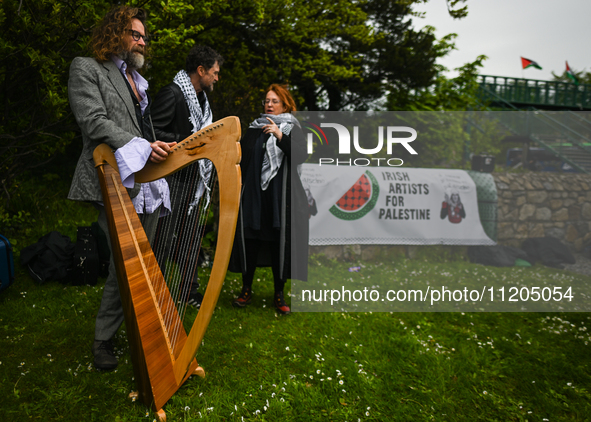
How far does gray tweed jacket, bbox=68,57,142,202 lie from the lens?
80.5 inches

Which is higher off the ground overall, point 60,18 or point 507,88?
point 507,88

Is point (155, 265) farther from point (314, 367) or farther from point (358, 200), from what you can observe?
point (358, 200)

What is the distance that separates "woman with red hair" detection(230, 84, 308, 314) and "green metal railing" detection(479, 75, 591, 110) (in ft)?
50.2

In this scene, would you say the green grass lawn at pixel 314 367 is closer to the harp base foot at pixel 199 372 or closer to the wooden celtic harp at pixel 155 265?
the harp base foot at pixel 199 372

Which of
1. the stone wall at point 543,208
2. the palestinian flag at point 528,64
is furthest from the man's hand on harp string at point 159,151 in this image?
the palestinian flag at point 528,64

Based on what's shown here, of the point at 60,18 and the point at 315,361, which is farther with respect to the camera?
the point at 60,18

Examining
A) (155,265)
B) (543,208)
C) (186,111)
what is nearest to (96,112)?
(155,265)

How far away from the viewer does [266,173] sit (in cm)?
350

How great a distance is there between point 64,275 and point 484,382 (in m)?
3.54

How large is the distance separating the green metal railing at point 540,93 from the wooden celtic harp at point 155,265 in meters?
17.0

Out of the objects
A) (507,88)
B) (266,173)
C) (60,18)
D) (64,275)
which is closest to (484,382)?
(266,173)

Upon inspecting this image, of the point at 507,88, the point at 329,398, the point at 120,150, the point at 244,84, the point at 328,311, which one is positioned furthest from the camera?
the point at 507,88

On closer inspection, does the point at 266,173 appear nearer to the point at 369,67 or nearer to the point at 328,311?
the point at 328,311

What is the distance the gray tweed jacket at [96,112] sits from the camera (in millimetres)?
2045
